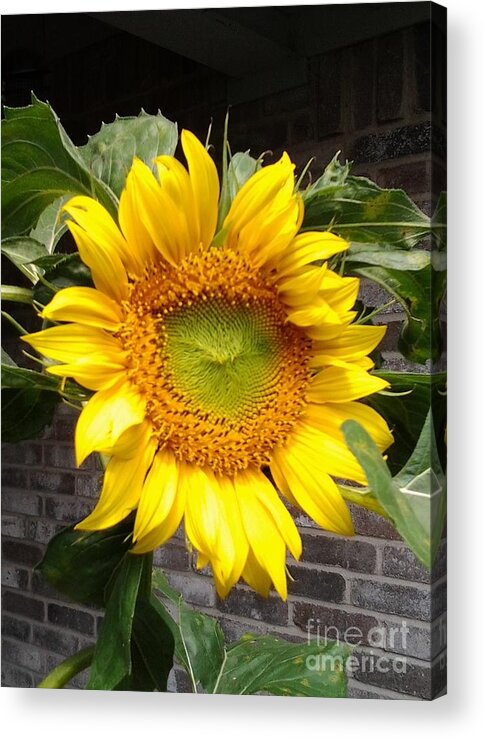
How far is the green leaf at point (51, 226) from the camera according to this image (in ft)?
5.35

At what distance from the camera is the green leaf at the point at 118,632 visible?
1.65 meters

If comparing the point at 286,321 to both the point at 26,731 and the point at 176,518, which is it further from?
the point at 26,731

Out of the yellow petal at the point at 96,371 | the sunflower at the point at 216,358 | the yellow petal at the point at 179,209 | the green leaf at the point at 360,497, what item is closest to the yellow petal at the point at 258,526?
the sunflower at the point at 216,358

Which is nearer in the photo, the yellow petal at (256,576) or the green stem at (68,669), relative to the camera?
the yellow petal at (256,576)

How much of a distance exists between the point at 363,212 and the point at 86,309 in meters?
0.39

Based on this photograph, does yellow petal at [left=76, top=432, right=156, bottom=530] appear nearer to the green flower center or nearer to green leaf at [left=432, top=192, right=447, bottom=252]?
the green flower center

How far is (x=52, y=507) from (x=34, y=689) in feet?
0.93

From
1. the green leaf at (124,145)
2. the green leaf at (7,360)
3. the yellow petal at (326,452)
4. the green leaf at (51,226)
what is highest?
the green leaf at (124,145)

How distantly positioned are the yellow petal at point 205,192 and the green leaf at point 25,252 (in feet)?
0.80

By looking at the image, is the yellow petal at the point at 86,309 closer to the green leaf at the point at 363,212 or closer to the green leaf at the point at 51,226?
the green leaf at the point at 51,226

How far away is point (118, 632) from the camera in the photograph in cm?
166

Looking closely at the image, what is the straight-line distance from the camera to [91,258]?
1566 millimetres

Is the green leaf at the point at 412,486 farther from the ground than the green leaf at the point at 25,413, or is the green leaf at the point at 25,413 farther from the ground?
the green leaf at the point at 25,413

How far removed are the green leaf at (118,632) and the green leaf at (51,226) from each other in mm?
449
